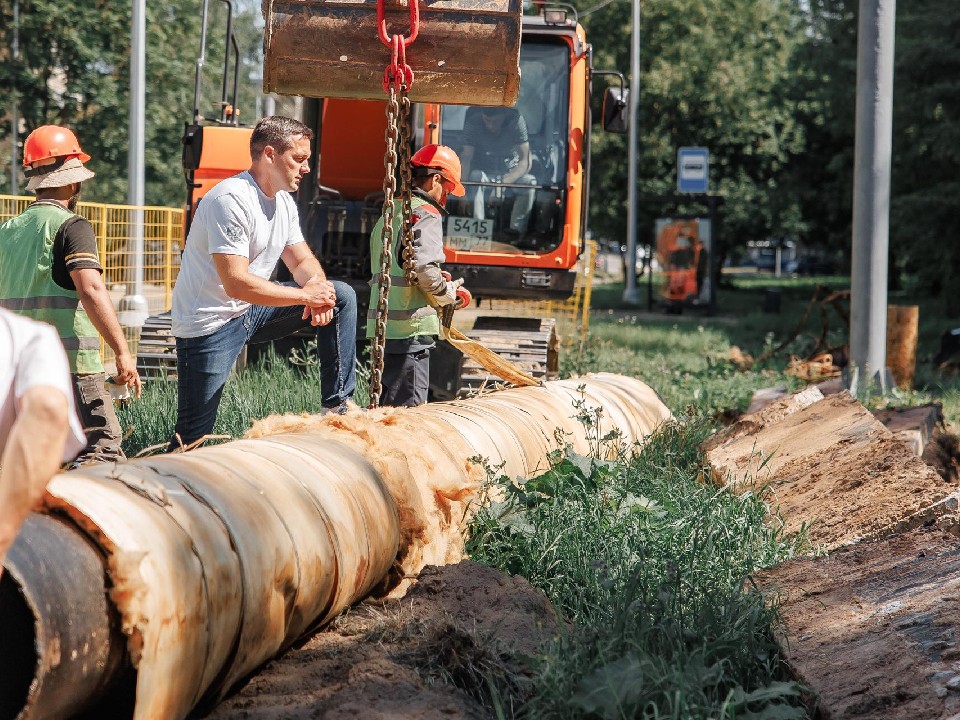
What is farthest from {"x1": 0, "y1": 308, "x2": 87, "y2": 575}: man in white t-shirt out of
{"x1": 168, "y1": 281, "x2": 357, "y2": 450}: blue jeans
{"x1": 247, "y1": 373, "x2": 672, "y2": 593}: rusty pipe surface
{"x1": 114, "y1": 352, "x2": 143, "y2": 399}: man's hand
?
{"x1": 114, "y1": 352, "x2": 143, "y2": 399}: man's hand

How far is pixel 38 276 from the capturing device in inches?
223

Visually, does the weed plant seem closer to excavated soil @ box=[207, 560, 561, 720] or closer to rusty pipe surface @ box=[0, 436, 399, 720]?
excavated soil @ box=[207, 560, 561, 720]

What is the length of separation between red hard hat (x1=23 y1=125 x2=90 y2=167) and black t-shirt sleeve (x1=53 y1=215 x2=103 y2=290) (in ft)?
1.05

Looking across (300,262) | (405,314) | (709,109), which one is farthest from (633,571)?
(709,109)

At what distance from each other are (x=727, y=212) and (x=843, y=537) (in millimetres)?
27546

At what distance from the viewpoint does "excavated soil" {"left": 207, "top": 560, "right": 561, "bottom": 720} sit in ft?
10.9

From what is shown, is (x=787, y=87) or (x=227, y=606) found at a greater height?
(x=787, y=87)

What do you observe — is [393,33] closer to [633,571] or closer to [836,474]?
[633,571]

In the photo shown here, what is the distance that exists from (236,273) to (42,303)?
101 centimetres

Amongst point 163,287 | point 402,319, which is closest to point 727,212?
point 163,287

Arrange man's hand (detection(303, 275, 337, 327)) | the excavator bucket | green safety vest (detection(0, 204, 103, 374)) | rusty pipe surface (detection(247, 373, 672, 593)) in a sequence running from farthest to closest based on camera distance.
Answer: green safety vest (detection(0, 204, 103, 374))
man's hand (detection(303, 275, 337, 327))
the excavator bucket
rusty pipe surface (detection(247, 373, 672, 593))

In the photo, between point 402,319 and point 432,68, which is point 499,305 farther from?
point 432,68

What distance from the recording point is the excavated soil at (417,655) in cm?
333

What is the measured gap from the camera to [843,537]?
17.5ft
